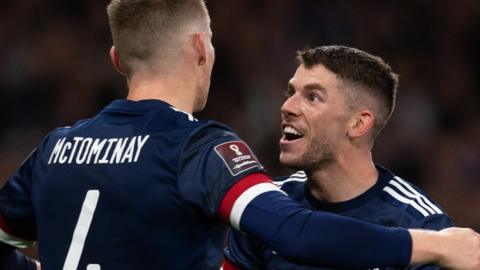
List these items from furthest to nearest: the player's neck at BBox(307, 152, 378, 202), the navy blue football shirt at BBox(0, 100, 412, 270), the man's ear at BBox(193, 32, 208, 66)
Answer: the player's neck at BBox(307, 152, 378, 202)
the man's ear at BBox(193, 32, 208, 66)
the navy blue football shirt at BBox(0, 100, 412, 270)

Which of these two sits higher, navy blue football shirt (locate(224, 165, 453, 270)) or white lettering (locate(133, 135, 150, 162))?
white lettering (locate(133, 135, 150, 162))

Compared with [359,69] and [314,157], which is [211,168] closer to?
[314,157]

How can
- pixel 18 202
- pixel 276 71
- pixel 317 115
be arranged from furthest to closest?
pixel 276 71 → pixel 317 115 → pixel 18 202

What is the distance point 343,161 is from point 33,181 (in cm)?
138

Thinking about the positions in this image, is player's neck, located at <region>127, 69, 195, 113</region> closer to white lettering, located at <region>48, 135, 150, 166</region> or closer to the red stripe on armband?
white lettering, located at <region>48, 135, 150, 166</region>

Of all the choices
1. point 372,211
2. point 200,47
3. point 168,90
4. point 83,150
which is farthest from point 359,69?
point 83,150

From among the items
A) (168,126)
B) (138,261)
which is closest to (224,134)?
(168,126)

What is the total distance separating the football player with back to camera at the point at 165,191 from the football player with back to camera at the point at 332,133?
34.1 inches

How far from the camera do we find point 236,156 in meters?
2.71

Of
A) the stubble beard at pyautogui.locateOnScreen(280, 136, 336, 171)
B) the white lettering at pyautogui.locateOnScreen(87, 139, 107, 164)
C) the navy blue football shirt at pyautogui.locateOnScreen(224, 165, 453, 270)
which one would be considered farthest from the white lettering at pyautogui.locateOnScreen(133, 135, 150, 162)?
the stubble beard at pyautogui.locateOnScreen(280, 136, 336, 171)

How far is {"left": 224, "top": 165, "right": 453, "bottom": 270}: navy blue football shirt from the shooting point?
349cm

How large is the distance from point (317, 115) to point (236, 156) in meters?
1.24

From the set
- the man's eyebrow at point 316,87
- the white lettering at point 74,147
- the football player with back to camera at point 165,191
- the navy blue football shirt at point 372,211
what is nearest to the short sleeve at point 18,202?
the football player with back to camera at point 165,191

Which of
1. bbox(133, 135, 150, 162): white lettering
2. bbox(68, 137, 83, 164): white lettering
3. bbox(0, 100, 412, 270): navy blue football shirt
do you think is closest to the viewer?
bbox(0, 100, 412, 270): navy blue football shirt
